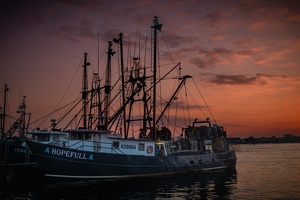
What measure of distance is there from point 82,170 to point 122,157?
388cm

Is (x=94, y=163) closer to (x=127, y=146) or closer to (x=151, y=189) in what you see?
(x=127, y=146)

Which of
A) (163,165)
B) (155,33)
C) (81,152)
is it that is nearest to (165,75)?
(155,33)

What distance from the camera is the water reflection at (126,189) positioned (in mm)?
19516

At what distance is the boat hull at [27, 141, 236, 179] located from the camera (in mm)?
23281

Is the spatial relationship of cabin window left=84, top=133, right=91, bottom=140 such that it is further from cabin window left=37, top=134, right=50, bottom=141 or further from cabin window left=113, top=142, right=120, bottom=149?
cabin window left=37, top=134, right=50, bottom=141

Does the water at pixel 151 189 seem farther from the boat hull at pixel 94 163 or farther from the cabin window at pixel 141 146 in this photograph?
the cabin window at pixel 141 146

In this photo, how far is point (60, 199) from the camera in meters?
18.4

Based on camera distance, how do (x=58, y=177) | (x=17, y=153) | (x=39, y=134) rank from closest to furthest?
(x=58, y=177), (x=39, y=134), (x=17, y=153)

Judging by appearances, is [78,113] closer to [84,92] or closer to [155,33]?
[84,92]

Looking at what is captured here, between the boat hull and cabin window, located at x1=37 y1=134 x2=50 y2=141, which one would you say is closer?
the boat hull

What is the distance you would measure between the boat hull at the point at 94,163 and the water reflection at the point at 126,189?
33.3 inches

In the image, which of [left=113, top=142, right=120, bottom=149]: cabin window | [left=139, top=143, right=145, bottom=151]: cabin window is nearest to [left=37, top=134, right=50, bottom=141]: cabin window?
[left=113, top=142, right=120, bottom=149]: cabin window

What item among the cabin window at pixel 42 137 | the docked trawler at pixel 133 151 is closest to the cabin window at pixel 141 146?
the docked trawler at pixel 133 151

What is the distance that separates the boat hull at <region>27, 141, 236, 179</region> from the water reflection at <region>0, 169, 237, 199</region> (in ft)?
2.78
